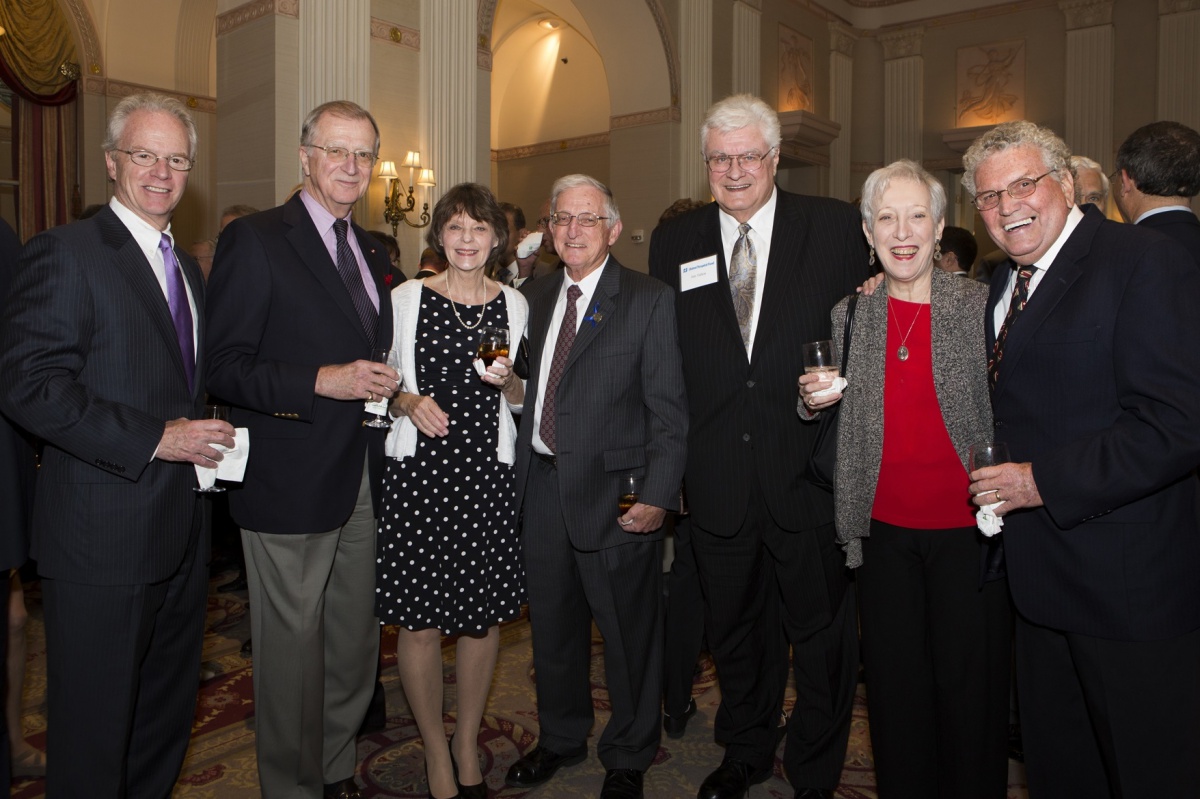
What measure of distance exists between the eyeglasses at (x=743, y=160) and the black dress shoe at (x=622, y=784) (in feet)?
6.32

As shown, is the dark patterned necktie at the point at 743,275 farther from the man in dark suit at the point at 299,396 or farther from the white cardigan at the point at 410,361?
the man in dark suit at the point at 299,396

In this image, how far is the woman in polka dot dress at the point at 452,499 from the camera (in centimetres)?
258

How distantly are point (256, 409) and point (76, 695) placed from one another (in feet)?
2.62

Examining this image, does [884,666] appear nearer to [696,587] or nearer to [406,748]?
[696,587]

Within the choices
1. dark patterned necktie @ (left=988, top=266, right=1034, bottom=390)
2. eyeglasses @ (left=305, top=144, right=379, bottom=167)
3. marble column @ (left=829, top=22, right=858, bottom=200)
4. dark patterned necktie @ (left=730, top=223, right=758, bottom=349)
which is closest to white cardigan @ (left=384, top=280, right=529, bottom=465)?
eyeglasses @ (left=305, top=144, right=379, bottom=167)

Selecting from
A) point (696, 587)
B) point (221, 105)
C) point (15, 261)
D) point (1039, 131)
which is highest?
point (221, 105)

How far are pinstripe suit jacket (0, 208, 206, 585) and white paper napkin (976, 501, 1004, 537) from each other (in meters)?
1.90

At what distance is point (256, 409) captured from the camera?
2.32m

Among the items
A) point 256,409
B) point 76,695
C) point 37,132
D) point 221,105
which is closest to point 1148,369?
point 256,409

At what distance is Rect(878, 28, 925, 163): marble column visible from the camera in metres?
13.1

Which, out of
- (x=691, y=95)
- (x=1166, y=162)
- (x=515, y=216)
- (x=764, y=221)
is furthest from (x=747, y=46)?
(x=764, y=221)

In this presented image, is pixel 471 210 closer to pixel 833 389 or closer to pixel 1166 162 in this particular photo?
pixel 833 389

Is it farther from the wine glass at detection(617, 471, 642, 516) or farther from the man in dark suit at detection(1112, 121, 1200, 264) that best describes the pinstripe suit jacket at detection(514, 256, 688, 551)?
the man in dark suit at detection(1112, 121, 1200, 264)

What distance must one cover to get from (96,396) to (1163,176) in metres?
3.58
